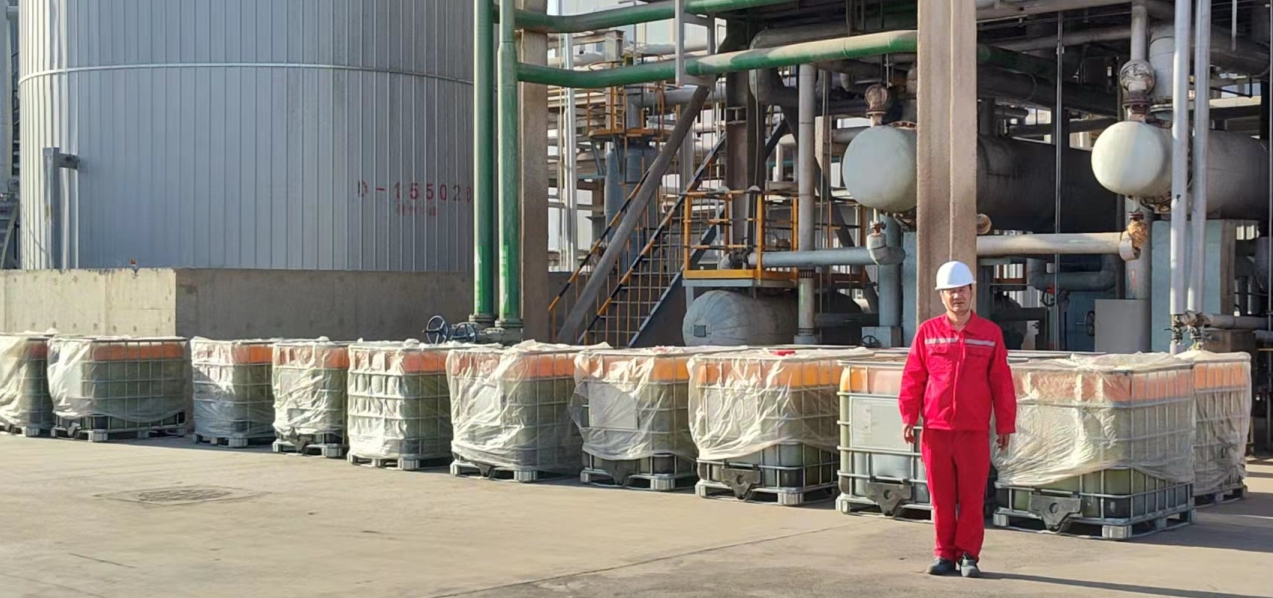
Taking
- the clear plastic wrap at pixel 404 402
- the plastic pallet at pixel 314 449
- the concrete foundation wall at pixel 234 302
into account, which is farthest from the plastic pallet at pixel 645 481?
the concrete foundation wall at pixel 234 302

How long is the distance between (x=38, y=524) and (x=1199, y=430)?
894 centimetres

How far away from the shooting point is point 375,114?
2430 cm

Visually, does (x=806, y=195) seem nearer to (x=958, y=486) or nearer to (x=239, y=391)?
(x=239, y=391)

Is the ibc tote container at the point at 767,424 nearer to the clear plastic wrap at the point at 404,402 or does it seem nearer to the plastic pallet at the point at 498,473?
the plastic pallet at the point at 498,473

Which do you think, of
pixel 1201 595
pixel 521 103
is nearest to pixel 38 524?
pixel 1201 595

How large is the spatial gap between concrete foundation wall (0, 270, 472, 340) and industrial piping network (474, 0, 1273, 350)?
2716mm

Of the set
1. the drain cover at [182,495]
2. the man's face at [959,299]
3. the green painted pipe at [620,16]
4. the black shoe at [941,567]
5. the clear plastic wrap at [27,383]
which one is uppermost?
the green painted pipe at [620,16]

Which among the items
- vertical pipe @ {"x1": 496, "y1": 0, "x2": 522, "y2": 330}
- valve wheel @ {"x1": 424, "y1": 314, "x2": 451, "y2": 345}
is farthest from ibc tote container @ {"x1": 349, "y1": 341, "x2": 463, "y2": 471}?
valve wheel @ {"x1": 424, "y1": 314, "x2": 451, "y2": 345}

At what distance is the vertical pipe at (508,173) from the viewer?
19.4 meters

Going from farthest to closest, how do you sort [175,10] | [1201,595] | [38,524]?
1. [175,10]
2. [38,524]
3. [1201,595]

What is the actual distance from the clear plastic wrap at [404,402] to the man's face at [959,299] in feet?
22.9

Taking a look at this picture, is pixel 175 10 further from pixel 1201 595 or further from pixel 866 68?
pixel 1201 595

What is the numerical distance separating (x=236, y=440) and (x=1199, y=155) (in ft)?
35.9

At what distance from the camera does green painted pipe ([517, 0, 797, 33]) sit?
18547mm
